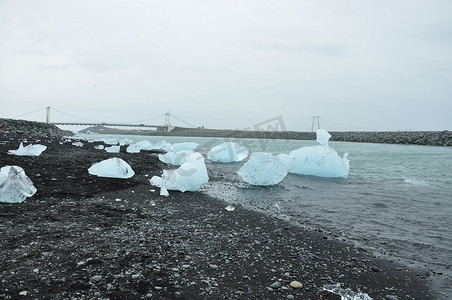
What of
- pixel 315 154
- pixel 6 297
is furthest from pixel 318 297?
pixel 315 154

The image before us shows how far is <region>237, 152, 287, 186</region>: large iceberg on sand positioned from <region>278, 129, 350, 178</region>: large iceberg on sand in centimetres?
288

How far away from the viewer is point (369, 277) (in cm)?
291

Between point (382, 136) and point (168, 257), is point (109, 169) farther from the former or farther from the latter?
point (382, 136)

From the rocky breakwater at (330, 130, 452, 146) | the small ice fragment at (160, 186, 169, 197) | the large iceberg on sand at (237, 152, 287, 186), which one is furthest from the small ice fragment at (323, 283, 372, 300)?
the rocky breakwater at (330, 130, 452, 146)

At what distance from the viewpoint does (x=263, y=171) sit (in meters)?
8.57

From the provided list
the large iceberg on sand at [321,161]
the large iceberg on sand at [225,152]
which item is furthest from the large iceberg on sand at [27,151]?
the large iceberg on sand at [321,161]

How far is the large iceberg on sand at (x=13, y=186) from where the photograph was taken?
14.0 feet

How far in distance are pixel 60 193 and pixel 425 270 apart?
5682mm

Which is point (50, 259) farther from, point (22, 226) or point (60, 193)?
point (60, 193)

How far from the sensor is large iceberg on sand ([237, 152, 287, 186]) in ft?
28.2

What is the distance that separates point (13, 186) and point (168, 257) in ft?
10.1

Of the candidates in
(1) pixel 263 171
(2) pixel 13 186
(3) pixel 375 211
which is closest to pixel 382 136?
(1) pixel 263 171

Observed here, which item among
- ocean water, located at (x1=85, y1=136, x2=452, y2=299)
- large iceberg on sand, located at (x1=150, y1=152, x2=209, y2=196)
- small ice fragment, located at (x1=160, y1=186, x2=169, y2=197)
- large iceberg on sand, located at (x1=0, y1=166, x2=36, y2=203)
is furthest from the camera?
large iceberg on sand, located at (x1=150, y1=152, x2=209, y2=196)

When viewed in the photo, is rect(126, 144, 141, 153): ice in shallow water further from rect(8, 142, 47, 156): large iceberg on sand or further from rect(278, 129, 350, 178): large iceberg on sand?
rect(278, 129, 350, 178): large iceberg on sand
